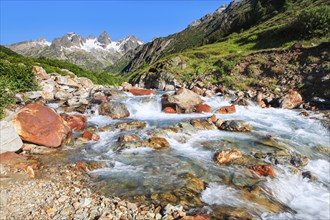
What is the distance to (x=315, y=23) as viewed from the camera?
126ft

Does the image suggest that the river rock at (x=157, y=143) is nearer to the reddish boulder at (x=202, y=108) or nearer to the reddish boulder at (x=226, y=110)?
the reddish boulder at (x=202, y=108)

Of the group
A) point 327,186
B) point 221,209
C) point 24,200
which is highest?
point 24,200

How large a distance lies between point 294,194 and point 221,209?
139 inches

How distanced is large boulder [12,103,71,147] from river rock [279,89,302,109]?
19.0 meters

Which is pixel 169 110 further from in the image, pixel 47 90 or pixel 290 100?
pixel 290 100

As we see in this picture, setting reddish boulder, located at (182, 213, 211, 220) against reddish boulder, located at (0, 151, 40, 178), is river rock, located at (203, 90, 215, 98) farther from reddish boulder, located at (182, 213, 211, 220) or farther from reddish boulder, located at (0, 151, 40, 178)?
reddish boulder, located at (182, 213, 211, 220)

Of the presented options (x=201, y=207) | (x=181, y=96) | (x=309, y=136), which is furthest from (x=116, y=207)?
(x=181, y=96)

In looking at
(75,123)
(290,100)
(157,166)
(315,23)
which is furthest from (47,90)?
(315,23)

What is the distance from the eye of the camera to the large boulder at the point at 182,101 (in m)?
22.0

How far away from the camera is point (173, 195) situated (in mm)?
8195

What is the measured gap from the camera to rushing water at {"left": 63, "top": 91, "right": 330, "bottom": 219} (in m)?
8.52

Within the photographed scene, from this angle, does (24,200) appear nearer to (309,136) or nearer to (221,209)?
(221,209)

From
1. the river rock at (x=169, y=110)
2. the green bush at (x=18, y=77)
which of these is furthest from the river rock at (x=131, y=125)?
the green bush at (x=18, y=77)

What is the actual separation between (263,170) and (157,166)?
13.9 ft
